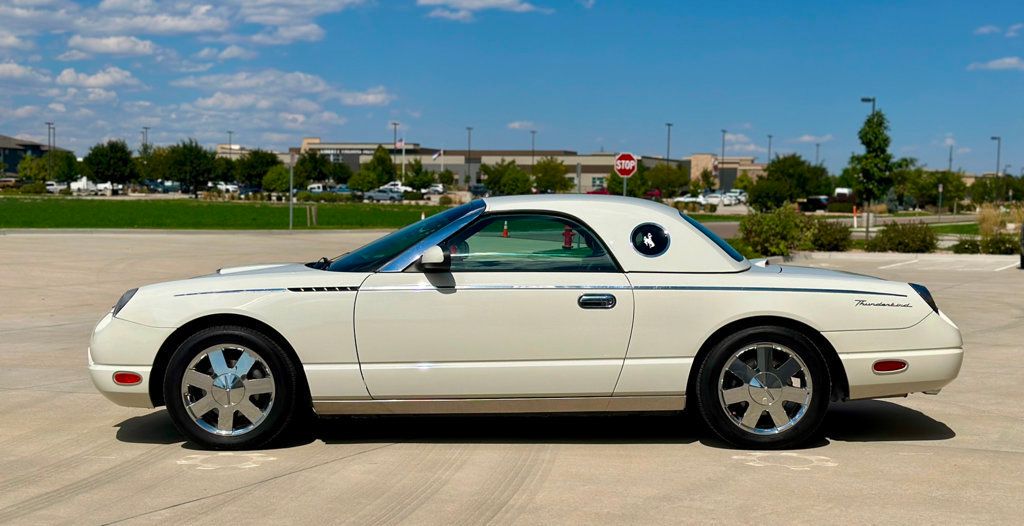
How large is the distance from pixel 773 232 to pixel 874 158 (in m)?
17.7

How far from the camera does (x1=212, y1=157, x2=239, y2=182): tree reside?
10950 centimetres

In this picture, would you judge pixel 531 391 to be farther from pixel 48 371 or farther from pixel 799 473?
pixel 48 371

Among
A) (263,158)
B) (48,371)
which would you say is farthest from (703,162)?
(48,371)

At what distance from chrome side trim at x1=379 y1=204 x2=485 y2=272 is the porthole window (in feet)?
3.10

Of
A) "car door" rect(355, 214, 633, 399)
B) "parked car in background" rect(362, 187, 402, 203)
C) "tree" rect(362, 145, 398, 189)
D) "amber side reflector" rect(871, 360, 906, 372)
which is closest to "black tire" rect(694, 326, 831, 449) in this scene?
"amber side reflector" rect(871, 360, 906, 372)

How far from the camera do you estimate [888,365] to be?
6273 millimetres

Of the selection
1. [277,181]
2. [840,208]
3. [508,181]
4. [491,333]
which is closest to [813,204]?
[840,208]

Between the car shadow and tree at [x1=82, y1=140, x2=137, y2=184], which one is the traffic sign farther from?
tree at [x1=82, y1=140, x2=137, y2=184]

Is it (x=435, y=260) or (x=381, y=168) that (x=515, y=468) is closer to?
(x=435, y=260)

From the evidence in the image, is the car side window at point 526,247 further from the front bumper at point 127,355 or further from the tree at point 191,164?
the tree at point 191,164

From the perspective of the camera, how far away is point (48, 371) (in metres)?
8.99

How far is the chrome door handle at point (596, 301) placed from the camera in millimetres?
6121

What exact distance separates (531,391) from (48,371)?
16.3ft

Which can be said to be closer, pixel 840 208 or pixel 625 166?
pixel 625 166
